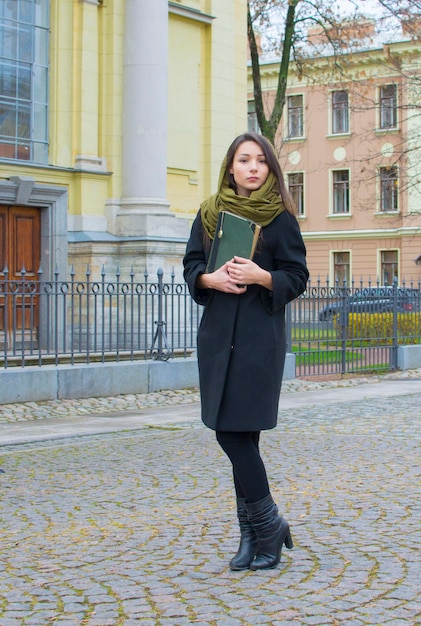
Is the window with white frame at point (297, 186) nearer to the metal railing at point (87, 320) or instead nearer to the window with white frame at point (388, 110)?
the window with white frame at point (388, 110)

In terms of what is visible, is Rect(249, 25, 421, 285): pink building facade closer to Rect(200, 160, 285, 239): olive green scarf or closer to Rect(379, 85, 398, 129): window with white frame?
Rect(379, 85, 398, 129): window with white frame

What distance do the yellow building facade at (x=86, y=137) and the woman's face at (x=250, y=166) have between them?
41.1 feet

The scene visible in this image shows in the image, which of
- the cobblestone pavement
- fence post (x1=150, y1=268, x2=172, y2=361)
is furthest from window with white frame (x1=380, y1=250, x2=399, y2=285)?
the cobblestone pavement

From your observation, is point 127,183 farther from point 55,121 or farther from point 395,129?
point 395,129

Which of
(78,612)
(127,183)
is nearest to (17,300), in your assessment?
(127,183)

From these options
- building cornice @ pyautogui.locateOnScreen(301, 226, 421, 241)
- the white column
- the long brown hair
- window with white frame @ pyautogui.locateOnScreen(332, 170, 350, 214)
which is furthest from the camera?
window with white frame @ pyautogui.locateOnScreen(332, 170, 350, 214)

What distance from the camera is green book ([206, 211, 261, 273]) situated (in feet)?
15.2

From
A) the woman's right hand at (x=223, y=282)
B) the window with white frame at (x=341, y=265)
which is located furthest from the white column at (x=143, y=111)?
the window with white frame at (x=341, y=265)

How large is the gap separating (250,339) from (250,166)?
0.81 m

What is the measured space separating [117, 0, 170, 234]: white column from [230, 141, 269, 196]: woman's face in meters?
13.0

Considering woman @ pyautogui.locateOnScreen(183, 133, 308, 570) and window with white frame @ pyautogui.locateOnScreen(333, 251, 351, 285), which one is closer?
woman @ pyautogui.locateOnScreen(183, 133, 308, 570)

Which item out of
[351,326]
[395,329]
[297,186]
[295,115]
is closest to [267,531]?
[351,326]

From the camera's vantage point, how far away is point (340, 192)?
49750 millimetres

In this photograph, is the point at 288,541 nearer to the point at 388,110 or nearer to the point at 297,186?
the point at 388,110
